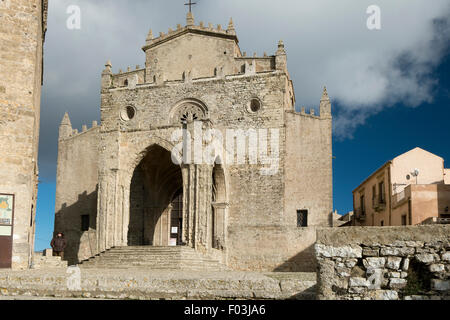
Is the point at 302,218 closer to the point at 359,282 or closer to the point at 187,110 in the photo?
the point at 187,110

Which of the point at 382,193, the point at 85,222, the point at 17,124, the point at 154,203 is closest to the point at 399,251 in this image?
the point at 17,124

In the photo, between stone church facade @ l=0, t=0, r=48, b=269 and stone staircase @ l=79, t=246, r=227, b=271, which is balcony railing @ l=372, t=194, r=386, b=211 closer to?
stone staircase @ l=79, t=246, r=227, b=271

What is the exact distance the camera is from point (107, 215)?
69.3 feet

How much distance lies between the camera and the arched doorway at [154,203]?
1006 inches

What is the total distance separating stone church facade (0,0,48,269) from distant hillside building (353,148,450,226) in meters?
16.2

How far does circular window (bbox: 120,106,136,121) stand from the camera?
26325mm

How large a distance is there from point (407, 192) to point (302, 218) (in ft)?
17.2

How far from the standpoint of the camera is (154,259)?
17719 millimetres

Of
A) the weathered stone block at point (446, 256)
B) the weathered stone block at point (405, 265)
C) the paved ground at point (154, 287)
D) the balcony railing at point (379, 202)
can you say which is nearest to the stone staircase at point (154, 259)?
the paved ground at point (154, 287)

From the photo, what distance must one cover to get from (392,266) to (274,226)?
1794 centimetres

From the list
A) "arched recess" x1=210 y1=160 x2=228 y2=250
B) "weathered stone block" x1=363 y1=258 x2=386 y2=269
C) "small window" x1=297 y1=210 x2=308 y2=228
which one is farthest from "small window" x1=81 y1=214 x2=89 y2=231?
"weathered stone block" x1=363 y1=258 x2=386 y2=269

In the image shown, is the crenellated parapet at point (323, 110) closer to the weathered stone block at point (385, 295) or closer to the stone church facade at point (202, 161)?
the stone church facade at point (202, 161)
